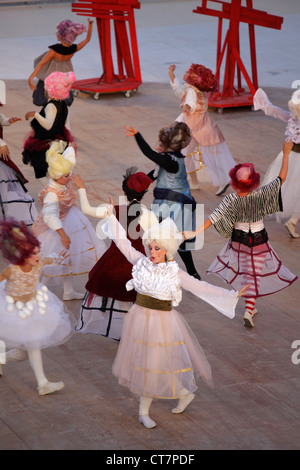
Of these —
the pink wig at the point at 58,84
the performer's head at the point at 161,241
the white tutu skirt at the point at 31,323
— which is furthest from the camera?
the pink wig at the point at 58,84

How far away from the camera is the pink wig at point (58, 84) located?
7.53m

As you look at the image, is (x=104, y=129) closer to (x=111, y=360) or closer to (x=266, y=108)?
(x=266, y=108)

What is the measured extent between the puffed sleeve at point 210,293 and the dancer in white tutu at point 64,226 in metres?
1.35

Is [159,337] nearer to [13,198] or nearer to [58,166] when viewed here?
[58,166]

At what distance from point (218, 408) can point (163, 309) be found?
0.79 m

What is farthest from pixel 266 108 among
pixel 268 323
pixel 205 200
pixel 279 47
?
pixel 279 47

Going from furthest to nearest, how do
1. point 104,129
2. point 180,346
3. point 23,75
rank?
point 23,75 < point 104,129 < point 180,346

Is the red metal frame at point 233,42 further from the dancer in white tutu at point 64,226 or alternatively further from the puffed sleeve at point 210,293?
the puffed sleeve at point 210,293

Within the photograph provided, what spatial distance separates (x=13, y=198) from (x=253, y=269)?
8.16 feet

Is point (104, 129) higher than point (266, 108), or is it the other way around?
point (266, 108)

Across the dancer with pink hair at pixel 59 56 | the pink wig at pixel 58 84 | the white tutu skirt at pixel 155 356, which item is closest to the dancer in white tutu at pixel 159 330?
the white tutu skirt at pixel 155 356

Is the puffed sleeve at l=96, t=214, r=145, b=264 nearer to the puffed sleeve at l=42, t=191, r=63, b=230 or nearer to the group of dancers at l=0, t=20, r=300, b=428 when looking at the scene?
the group of dancers at l=0, t=20, r=300, b=428

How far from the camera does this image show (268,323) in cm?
668

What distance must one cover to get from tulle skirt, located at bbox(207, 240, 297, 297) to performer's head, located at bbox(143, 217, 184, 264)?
154 cm
